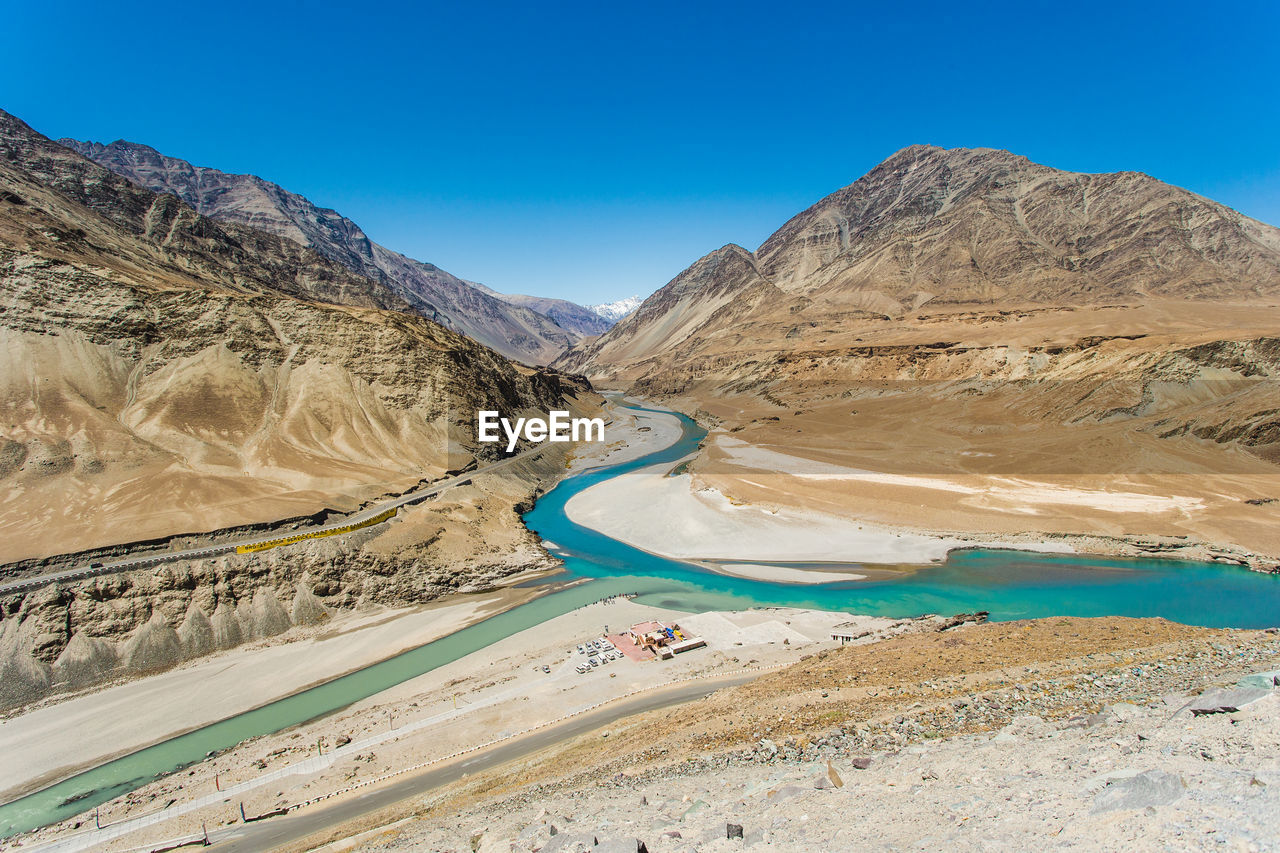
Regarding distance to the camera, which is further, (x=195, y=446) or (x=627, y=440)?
(x=627, y=440)

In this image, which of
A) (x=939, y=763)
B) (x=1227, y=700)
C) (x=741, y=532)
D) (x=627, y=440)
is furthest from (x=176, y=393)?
(x=1227, y=700)

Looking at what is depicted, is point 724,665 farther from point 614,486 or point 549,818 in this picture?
point 614,486

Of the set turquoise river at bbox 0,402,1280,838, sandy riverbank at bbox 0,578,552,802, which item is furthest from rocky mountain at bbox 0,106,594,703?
turquoise river at bbox 0,402,1280,838

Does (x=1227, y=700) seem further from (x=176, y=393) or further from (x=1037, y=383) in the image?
(x=1037, y=383)

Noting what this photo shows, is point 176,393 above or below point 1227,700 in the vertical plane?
above

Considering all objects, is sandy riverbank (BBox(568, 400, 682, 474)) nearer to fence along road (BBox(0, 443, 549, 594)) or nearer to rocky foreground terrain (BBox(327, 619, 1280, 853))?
fence along road (BBox(0, 443, 549, 594))

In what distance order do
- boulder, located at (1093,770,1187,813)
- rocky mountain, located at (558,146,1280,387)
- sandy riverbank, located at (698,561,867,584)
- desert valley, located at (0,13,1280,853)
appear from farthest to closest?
rocky mountain, located at (558,146,1280,387) < sandy riverbank, located at (698,561,867,584) < desert valley, located at (0,13,1280,853) < boulder, located at (1093,770,1187,813)

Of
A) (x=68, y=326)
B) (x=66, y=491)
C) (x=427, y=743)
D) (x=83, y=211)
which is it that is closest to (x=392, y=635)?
(x=427, y=743)
